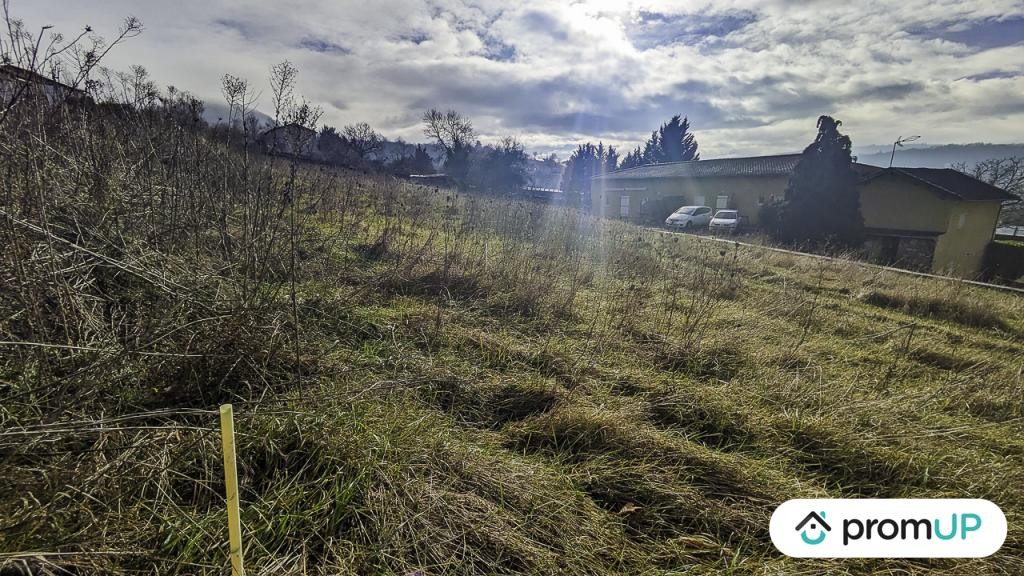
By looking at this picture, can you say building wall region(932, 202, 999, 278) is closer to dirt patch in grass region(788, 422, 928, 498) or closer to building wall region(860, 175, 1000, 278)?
building wall region(860, 175, 1000, 278)

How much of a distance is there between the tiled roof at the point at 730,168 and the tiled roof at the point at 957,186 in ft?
18.9

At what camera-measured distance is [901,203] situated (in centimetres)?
1967

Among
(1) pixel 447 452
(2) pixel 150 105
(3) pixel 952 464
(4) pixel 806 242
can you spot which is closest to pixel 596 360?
(1) pixel 447 452

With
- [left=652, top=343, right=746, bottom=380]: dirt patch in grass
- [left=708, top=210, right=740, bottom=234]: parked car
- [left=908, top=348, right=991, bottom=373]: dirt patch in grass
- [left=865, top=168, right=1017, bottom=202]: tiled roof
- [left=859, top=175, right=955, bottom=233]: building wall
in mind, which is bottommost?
[left=652, top=343, right=746, bottom=380]: dirt patch in grass

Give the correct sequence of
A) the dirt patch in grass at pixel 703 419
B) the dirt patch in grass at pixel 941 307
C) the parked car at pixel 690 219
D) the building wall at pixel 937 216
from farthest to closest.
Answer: the parked car at pixel 690 219, the building wall at pixel 937 216, the dirt patch in grass at pixel 941 307, the dirt patch in grass at pixel 703 419

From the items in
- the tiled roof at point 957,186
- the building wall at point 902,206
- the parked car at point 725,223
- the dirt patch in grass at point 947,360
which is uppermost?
the tiled roof at point 957,186

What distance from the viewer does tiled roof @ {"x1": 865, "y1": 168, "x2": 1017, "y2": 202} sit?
1830cm

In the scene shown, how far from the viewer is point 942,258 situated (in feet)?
57.8

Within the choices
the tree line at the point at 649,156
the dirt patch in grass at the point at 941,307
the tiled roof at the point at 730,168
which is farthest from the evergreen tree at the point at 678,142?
the dirt patch in grass at the point at 941,307

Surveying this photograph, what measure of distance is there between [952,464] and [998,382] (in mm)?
2051

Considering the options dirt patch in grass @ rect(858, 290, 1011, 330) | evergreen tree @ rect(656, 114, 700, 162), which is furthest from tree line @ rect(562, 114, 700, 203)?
dirt patch in grass @ rect(858, 290, 1011, 330)

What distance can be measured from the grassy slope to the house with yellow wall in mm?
10348

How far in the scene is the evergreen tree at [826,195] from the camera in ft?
57.2

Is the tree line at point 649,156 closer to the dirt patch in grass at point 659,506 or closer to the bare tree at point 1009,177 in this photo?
the bare tree at point 1009,177
